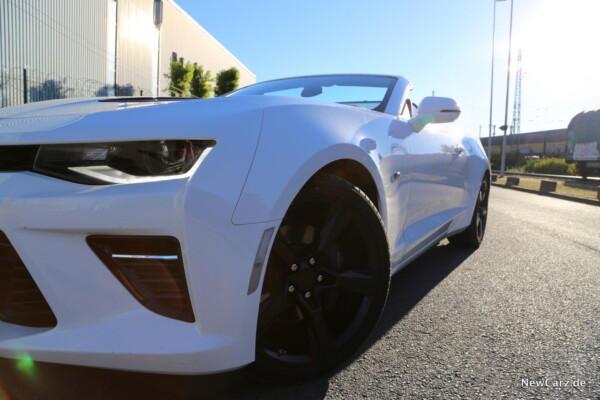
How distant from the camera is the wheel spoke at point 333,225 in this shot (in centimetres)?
171

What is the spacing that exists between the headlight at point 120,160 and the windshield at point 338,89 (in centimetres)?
163

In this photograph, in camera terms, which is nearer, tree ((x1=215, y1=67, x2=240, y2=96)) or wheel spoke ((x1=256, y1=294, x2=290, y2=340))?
wheel spoke ((x1=256, y1=294, x2=290, y2=340))

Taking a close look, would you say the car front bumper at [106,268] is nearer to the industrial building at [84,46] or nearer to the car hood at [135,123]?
the car hood at [135,123]

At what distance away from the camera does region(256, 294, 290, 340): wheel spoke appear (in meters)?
1.48

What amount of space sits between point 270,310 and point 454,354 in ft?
3.20

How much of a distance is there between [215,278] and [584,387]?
1499 millimetres

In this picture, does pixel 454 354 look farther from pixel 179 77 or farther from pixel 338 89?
pixel 179 77

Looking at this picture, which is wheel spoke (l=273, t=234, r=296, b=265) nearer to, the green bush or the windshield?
the windshield

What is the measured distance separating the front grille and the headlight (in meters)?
0.26

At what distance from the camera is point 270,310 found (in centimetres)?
152

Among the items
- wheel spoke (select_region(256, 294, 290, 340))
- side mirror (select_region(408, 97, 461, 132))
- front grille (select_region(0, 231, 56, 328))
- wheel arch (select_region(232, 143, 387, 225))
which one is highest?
side mirror (select_region(408, 97, 461, 132))

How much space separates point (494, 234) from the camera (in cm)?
534

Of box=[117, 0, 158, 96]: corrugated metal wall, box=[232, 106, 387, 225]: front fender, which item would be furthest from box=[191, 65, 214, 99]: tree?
box=[232, 106, 387, 225]: front fender

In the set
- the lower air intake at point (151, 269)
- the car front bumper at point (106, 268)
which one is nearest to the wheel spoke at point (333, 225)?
the car front bumper at point (106, 268)
